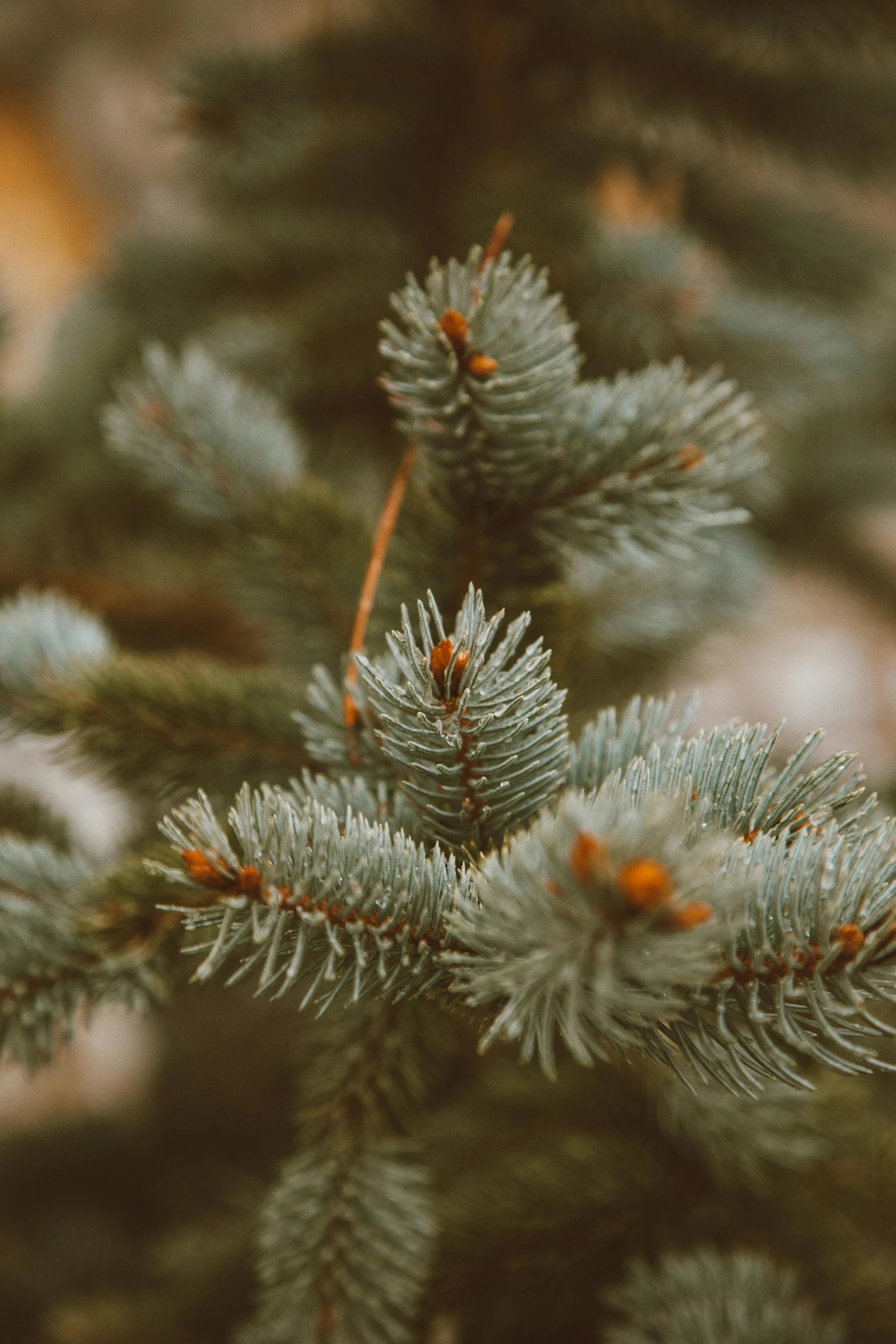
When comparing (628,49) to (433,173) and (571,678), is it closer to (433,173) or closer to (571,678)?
(433,173)

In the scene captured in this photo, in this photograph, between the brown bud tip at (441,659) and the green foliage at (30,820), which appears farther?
the green foliage at (30,820)

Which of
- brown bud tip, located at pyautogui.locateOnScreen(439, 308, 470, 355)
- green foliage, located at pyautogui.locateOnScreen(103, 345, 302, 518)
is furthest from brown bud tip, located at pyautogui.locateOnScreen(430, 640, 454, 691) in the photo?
green foliage, located at pyautogui.locateOnScreen(103, 345, 302, 518)

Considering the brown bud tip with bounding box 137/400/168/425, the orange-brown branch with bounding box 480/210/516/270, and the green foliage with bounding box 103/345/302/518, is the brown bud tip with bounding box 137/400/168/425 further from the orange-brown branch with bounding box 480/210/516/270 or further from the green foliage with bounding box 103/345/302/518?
the orange-brown branch with bounding box 480/210/516/270

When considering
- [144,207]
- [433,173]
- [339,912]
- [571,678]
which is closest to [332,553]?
[571,678]

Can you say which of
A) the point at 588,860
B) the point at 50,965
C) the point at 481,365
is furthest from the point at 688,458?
the point at 50,965

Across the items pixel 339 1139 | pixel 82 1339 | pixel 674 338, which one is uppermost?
pixel 674 338

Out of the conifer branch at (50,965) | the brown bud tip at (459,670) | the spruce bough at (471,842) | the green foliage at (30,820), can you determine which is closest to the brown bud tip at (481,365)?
the spruce bough at (471,842)

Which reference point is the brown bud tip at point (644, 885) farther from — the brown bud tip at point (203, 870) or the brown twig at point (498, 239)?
the brown twig at point (498, 239)
